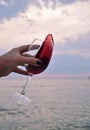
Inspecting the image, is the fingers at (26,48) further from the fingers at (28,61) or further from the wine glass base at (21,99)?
the wine glass base at (21,99)

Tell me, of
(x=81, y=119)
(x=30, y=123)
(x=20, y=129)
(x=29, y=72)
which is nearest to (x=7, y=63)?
(x=29, y=72)

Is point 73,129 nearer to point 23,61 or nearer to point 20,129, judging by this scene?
point 20,129

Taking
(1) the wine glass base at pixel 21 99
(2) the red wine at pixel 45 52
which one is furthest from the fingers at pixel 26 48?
(1) the wine glass base at pixel 21 99

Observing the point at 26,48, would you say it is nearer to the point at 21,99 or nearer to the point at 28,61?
the point at 28,61

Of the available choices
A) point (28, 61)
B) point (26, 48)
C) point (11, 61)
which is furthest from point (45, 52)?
point (11, 61)

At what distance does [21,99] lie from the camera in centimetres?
364

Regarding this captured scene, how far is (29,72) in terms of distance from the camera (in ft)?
12.4

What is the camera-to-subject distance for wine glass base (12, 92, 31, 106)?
141 inches

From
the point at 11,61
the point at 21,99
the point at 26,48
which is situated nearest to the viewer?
the point at 11,61

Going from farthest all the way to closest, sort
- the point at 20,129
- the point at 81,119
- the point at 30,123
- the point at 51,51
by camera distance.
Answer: the point at 81,119
the point at 30,123
the point at 20,129
the point at 51,51

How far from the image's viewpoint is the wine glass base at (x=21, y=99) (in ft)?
11.7

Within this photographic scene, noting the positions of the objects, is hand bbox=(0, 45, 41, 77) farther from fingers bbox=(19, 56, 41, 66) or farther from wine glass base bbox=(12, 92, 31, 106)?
wine glass base bbox=(12, 92, 31, 106)

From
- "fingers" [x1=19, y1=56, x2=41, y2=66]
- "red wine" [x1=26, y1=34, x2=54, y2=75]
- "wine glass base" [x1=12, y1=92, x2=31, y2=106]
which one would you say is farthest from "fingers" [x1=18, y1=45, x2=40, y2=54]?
"wine glass base" [x1=12, y1=92, x2=31, y2=106]

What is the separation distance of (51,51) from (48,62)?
12 centimetres
